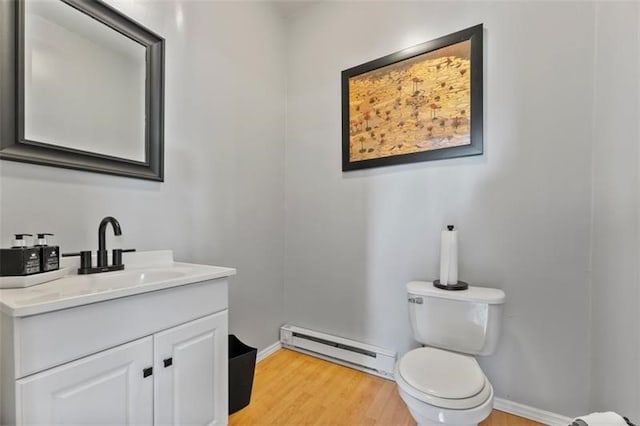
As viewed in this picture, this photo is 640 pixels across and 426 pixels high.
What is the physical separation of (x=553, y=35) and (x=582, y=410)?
72.6 inches

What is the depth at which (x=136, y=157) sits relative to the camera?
4.53ft

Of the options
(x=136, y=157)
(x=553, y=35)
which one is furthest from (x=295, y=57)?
(x=553, y=35)

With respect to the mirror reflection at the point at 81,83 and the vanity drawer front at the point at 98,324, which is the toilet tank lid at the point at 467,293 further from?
the mirror reflection at the point at 81,83

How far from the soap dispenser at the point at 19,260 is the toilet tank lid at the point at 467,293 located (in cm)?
154

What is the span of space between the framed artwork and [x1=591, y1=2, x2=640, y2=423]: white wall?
49 cm

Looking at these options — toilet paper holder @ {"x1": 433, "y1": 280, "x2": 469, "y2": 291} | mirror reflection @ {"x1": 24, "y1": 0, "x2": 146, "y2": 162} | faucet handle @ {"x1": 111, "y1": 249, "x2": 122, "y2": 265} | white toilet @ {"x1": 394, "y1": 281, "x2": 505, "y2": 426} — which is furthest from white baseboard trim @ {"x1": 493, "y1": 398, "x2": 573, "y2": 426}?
mirror reflection @ {"x1": 24, "y1": 0, "x2": 146, "y2": 162}

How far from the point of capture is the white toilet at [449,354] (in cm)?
102

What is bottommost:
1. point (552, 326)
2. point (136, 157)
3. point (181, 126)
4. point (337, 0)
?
point (552, 326)

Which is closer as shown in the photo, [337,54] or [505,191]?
[505,191]

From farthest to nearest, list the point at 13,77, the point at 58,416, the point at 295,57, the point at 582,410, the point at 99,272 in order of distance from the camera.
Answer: the point at 295,57, the point at 582,410, the point at 99,272, the point at 13,77, the point at 58,416

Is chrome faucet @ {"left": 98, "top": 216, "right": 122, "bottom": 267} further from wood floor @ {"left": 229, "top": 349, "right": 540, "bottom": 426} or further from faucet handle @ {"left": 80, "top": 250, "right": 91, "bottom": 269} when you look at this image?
wood floor @ {"left": 229, "top": 349, "right": 540, "bottom": 426}

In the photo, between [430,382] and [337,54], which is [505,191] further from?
[337,54]

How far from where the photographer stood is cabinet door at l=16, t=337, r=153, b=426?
2.30ft

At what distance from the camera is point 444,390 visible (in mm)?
1054
